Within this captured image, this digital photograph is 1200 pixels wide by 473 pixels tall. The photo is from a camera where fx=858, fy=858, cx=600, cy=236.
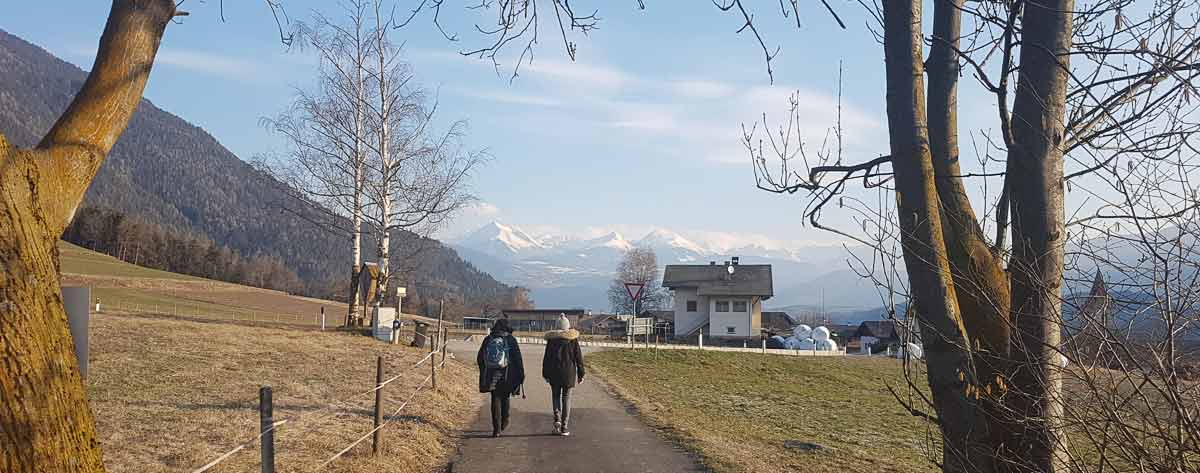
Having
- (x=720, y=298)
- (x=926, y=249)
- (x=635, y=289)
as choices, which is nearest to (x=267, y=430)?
(x=926, y=249)

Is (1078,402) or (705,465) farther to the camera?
(705,465)

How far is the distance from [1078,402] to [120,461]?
25.3 ft

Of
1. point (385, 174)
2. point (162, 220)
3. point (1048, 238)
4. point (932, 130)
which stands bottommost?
point (1048, 238)

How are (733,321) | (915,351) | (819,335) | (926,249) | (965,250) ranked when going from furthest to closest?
(819,335) < (733,321) < (915,351) < (965,250) < (926,249)

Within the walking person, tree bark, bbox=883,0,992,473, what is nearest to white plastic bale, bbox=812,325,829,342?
the walking person

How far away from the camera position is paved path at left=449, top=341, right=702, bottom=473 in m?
9.25

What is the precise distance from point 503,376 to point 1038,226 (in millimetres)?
7976

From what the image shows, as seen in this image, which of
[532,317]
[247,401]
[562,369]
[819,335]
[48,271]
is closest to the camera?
[48,271]

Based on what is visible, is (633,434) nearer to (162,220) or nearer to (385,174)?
(385,174)

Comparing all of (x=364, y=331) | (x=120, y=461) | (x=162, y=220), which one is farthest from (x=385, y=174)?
(x=162, y=220)

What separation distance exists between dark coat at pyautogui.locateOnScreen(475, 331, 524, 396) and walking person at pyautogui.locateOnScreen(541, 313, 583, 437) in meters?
0.36

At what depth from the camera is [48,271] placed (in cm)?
297

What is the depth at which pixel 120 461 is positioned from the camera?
7.79m

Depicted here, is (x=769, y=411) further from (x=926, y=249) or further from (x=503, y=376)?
(x=926, y=249)
